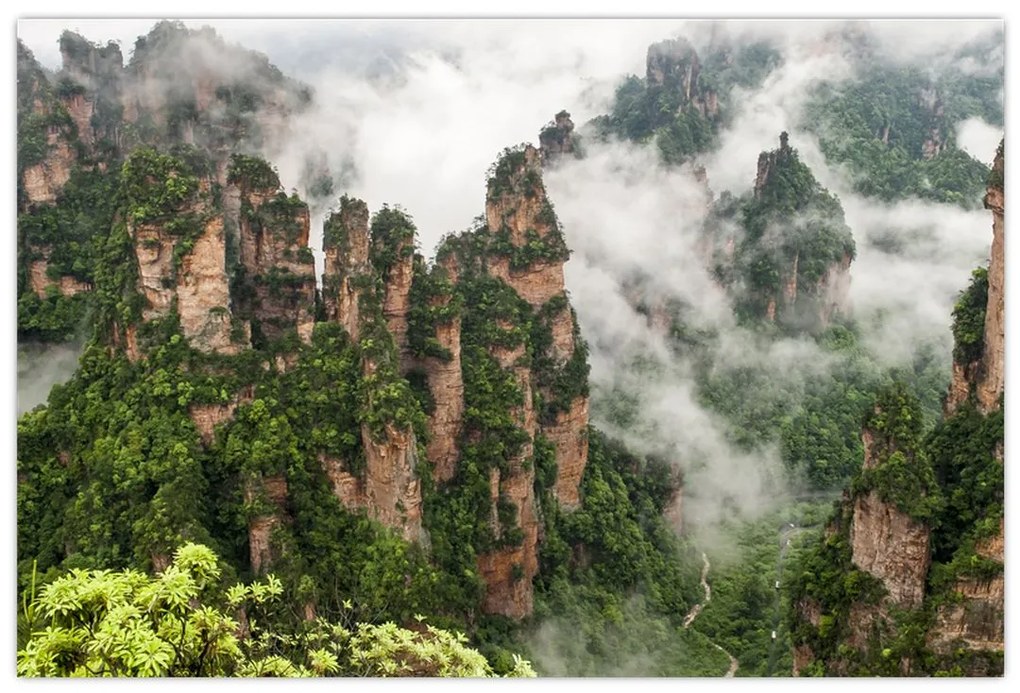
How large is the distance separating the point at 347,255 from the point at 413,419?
3.49 metres

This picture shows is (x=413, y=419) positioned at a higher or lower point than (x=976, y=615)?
higher

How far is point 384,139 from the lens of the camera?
2514cm

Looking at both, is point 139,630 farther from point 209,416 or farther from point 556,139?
point 556,139

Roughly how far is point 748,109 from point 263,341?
118 ft

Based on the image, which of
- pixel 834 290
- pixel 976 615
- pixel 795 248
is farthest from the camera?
pixel 834 290

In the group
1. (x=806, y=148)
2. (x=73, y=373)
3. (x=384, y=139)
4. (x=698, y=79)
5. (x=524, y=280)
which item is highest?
(x=698, y=79)

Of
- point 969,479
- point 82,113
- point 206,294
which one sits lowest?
point 969,479

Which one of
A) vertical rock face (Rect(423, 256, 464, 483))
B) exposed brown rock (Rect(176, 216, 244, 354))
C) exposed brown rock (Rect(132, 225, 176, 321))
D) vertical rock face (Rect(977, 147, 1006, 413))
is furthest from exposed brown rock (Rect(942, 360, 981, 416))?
exposed brown rock (Rect(132, 225, 176, 321))

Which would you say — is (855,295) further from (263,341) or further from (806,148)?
(263,341)

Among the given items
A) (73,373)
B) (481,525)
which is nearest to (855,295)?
(481,525)

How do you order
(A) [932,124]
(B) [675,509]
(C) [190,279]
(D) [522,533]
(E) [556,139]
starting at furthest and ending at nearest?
(A) [932,124] < (E) [556,139] < (B) [675,509] < (D) [522,533] < (C) [190,279]

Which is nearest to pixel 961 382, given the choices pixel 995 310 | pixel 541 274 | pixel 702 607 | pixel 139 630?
pixel 995 310

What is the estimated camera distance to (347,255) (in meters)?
19.4

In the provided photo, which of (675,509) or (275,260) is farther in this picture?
(675,509)
